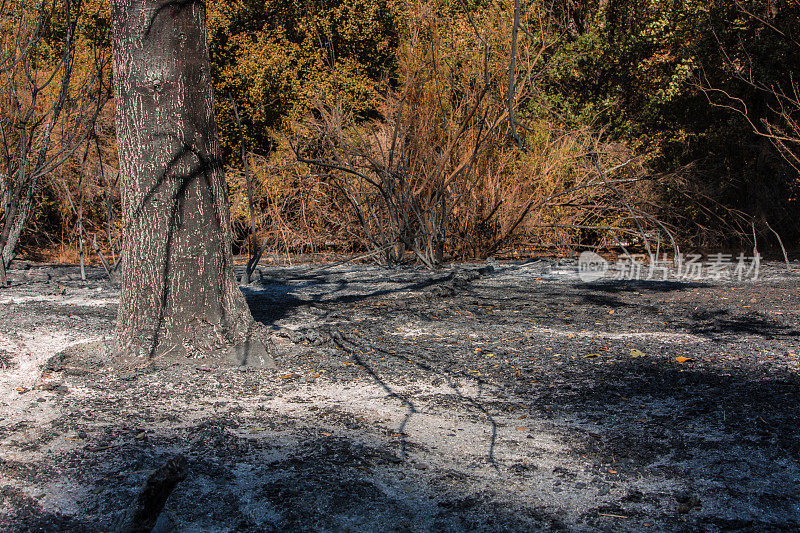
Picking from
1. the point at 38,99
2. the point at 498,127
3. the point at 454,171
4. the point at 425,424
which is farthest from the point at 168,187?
the point at 38,99

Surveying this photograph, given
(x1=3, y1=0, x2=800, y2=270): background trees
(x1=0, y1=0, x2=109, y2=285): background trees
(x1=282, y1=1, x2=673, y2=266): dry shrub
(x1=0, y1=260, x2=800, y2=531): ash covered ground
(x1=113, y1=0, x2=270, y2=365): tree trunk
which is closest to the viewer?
(x1=0, y1=260, x2=800, y2=531): ash covered ground

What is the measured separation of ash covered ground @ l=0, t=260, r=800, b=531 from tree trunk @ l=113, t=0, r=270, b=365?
0.23m

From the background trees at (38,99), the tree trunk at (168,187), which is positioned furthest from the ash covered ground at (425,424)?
the background trees at (38,99)

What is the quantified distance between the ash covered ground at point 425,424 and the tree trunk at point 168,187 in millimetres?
227

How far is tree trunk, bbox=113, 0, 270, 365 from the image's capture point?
159 inches

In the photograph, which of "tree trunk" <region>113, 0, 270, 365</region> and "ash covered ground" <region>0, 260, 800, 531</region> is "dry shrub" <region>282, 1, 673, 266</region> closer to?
"ash covered ground" <region>0, 260, 800, 531</region>

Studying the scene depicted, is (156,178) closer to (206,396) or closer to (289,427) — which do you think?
(206,396)

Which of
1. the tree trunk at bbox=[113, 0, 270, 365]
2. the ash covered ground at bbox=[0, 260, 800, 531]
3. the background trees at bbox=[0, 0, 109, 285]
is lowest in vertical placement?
the ash covered ground at bbox=[0, 260, 800, 531]

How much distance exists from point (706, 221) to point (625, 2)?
594 centimetres

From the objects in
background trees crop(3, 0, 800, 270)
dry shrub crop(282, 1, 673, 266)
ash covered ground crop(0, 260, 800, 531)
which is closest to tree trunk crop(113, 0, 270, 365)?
ash covered ground crop(0, 260, 800, 531)

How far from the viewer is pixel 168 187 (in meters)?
4.05

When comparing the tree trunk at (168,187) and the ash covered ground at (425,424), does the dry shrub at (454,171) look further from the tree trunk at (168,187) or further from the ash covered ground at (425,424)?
the tree trunk at (168,187)

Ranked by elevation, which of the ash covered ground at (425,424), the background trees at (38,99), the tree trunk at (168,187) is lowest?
the ash covered ground at (425,424)

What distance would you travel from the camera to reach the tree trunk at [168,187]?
4.04 meters
